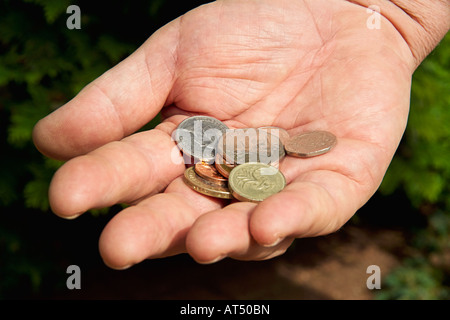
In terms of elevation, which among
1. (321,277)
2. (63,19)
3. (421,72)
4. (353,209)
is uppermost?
(63,19)

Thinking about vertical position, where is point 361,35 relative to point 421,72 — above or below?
above

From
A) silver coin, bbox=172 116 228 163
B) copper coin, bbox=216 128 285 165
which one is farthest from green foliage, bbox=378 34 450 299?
silver coin, bbox=172 116 228 163

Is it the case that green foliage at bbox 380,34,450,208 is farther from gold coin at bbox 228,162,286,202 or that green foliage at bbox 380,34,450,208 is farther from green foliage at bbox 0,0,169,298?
green foliage at bbox 0,0,169,298

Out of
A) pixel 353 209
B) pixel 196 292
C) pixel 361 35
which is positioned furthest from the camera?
pixel 196 292

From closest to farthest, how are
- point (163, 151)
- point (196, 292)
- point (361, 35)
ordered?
point (163, 151) → point (361, 35) → point (196, 292)

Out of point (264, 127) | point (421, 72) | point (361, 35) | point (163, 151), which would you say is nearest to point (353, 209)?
point (264, 127)

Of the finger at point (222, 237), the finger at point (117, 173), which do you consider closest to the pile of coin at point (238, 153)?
the finger at point (117, 173)

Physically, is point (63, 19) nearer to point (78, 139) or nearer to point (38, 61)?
point (38, 61)

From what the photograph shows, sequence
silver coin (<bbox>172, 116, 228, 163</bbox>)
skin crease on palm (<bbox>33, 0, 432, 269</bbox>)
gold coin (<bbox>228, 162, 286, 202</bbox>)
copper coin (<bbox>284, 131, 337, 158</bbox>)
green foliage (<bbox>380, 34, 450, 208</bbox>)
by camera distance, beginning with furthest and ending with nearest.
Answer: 1. green foliage (<bbox>380, 34, 450, 208</bbox>)
2. silver coin (<bbox>172, 116, 228, 163</bbox>)
3. copper coin (<bbox>284, 131, 337, 158</bbox>)
4. gold coin (<bbox>228, 162, 286, 202</bbox>)
5. skin crease on palm (<bbox>33, 0, 432, 269</bbox>)
